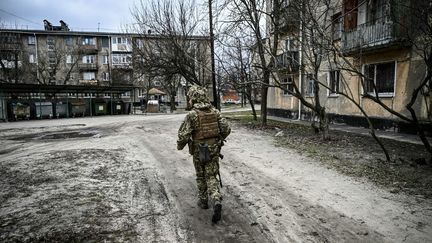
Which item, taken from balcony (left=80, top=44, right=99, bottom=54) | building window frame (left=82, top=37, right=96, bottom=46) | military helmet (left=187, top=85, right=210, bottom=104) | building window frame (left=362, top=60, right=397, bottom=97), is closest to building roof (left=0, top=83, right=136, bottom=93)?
building window frame (left=362, top=60, right=397, bottom=97)

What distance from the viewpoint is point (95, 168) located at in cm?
692

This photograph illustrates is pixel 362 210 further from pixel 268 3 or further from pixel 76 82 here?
pixel 76 82

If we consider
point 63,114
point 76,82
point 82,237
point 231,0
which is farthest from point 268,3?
point 76,82

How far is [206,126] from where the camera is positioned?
4.50 meters

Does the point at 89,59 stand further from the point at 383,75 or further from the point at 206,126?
the point at 206,126

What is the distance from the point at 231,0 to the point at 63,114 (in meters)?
18.4

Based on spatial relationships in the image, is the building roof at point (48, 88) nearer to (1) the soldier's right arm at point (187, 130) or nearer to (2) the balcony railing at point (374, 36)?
(2) the balcony railing at point (374, 36)

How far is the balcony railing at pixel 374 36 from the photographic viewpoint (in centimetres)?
1230

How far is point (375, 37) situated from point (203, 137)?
11.8 metres

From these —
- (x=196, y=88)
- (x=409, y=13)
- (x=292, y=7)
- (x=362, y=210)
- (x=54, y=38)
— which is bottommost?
(x=362, y=210)

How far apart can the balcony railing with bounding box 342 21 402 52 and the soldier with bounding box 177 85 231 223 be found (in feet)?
30.7

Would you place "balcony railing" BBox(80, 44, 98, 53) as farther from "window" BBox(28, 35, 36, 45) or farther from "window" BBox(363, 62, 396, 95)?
"window" BBox(363, 62, 396, 95)

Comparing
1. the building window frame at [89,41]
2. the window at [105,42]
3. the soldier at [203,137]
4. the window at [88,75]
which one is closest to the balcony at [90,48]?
the building window frame at [89,41]

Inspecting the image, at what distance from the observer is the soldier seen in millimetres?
4457
